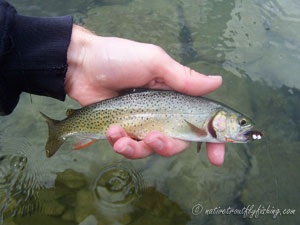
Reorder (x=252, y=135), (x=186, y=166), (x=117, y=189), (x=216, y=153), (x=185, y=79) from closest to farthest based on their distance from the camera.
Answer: (x=252, y=135) → (x=185, y=79) → (x=216, y=153) → (x=117, y=189) → (x=186, y=166)

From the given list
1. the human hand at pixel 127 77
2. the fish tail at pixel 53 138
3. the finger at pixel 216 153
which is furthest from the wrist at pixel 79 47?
the finger at pixel 216 153

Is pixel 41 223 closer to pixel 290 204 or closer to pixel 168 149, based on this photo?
pixel 168 149

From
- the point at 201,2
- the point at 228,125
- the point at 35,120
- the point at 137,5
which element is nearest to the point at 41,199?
the point at 35,120

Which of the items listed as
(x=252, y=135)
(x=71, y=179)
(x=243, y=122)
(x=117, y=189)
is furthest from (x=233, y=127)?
(x=71, y=179)

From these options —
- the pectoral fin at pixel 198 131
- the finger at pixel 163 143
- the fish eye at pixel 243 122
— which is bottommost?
the finger at pixel 163 143

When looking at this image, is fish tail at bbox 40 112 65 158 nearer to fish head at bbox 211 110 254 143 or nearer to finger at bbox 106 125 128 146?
finger at bbox 106 125 128 146

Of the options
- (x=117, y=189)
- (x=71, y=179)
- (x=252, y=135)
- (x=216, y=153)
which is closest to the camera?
(x=252, y=135)

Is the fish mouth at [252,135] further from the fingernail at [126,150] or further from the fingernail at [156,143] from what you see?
the fingernail at [126,150]

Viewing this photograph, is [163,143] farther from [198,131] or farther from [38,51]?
[38,51]

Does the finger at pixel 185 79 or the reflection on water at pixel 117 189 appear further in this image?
the reflection on water at pixel 117 189
